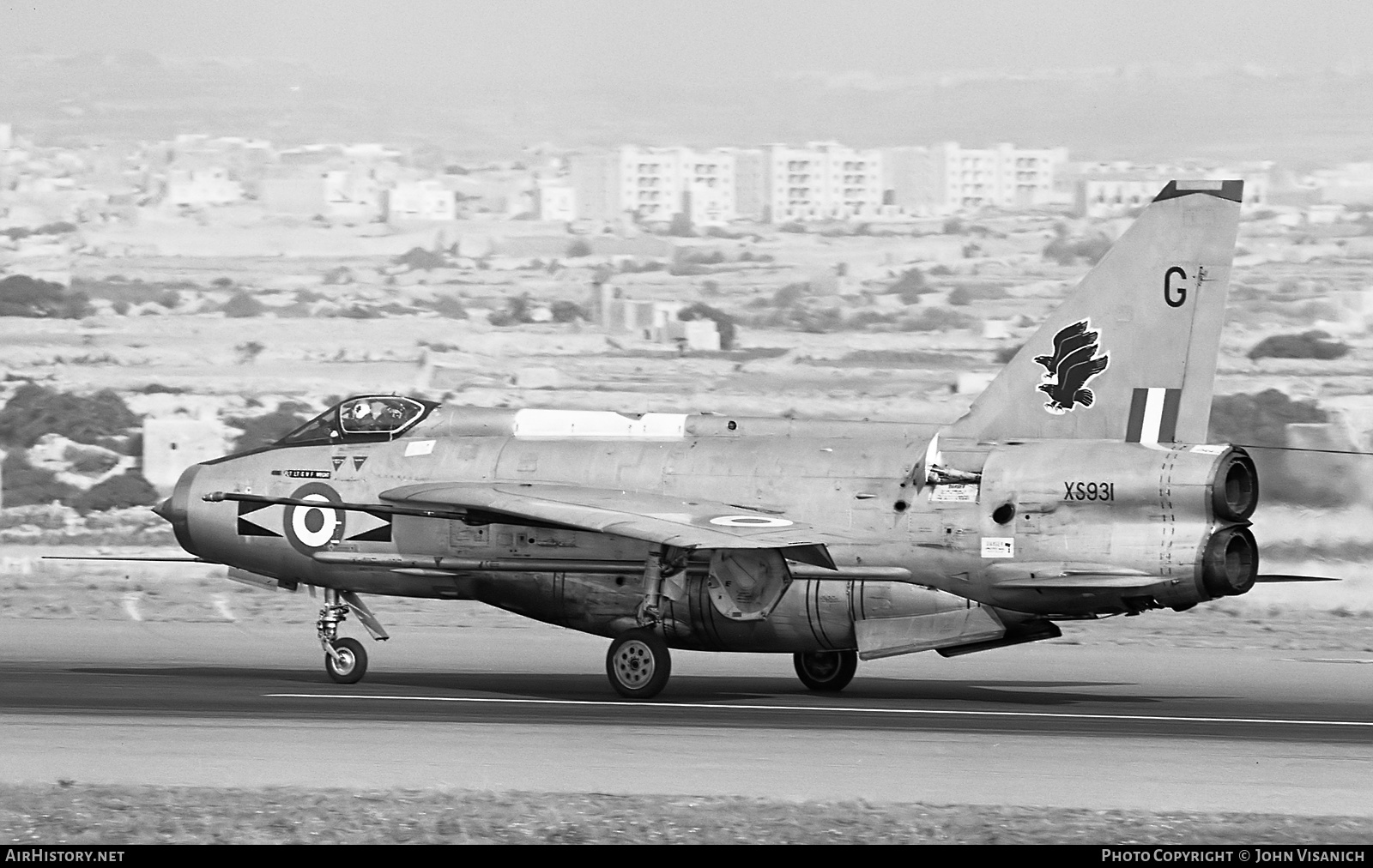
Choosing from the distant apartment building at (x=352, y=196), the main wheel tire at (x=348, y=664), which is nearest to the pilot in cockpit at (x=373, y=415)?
the main wheel tire at (x=348, y=664)

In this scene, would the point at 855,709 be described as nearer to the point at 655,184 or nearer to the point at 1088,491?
the point at 1088,491

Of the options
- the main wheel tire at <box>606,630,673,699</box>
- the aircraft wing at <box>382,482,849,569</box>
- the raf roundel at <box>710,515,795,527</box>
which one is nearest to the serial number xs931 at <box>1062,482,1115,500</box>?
the aircraft wing at <box>382,482,849,569</box>

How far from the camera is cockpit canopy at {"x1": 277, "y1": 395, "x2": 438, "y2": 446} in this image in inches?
747

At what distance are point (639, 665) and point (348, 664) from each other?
3146mm

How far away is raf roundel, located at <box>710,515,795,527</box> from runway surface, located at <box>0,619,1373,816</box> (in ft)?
5.45

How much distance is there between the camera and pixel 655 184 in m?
87.1

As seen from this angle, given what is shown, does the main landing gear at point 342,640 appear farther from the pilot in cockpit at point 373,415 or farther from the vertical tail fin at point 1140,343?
the vertical tail fin at point 1140,343

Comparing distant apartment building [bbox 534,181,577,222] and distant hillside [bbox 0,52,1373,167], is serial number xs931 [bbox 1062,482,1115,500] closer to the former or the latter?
distant apartment building [bbox 534,181,577,222]

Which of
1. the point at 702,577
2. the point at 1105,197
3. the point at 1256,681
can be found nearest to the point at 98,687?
the point at 702,577

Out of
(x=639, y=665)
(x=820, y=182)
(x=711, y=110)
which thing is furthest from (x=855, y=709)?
(x=711, y=110)

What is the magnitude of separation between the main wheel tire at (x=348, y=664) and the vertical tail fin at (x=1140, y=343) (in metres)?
6.24

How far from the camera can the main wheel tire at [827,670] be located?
1844 centimetres
